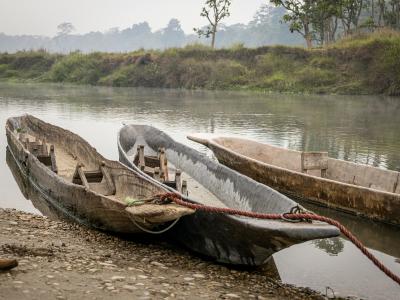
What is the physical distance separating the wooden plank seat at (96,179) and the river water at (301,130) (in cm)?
112

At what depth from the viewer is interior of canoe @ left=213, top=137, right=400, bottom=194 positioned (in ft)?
27.0

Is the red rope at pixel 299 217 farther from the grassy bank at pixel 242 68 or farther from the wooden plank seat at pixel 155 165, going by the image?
the grassy bank at pixel 242 68

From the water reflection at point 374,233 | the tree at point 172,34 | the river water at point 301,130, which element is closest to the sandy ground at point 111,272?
the river water at point 301,130

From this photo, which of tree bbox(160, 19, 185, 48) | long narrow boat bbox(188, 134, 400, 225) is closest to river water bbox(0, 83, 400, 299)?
long narrow boat bbox(188, 134, 400, 225)

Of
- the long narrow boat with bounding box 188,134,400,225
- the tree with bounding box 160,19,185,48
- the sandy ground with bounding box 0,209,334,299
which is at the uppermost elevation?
the tree with bounding box 160,19,185,48

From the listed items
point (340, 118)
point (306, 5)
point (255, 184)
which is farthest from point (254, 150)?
Answer: point (306, 5)

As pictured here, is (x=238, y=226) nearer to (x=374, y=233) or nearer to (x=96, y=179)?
(x=374, y=233)

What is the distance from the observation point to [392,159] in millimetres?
13328

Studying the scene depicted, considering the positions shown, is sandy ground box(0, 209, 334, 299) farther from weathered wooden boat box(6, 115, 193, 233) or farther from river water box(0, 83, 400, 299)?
river water box(0, 83, 400, 299)

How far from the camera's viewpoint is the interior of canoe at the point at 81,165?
278 inches

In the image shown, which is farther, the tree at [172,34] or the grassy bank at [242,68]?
the tree at [172,34]

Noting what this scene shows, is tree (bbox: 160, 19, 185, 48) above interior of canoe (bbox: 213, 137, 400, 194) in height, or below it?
above

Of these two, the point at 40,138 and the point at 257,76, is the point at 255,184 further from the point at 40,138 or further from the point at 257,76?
the point at 257,76

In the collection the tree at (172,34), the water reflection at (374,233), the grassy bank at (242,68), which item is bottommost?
the water reflection at (374,233)
